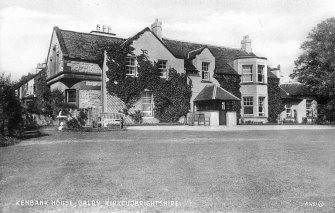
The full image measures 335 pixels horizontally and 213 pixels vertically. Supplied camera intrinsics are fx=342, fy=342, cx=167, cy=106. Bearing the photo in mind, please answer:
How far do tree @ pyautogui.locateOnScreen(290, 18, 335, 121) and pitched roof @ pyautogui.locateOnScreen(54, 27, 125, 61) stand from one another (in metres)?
17.9

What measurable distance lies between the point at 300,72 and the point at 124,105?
1905cm

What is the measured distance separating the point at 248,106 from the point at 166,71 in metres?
9.24

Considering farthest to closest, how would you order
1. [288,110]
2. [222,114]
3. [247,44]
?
[247,44] → [288,110] → [222,114]

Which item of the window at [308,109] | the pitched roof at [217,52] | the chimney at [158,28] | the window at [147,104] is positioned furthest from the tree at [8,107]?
the window at [308,109]

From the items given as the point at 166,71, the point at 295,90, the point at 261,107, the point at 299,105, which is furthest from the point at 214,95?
the point at 295,90

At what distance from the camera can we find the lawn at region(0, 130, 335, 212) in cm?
476

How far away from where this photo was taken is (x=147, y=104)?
26984mm

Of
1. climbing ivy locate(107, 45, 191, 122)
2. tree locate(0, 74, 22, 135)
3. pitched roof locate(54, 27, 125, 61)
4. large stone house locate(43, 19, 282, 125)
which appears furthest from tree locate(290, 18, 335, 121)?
tree locate(0, 74, 22, 135)

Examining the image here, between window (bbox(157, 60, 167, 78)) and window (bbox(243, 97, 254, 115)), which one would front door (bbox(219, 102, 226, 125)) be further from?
window (bbox(243, 97, 254, 115))

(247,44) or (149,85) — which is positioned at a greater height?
(247,44)

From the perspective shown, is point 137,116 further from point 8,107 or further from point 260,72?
point 260,72

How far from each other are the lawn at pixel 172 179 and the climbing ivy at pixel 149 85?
15.9m

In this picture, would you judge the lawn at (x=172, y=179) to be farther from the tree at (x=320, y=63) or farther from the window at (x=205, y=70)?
the tree at (x=320, y=63)

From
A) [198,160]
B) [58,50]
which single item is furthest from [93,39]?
[198,160]
